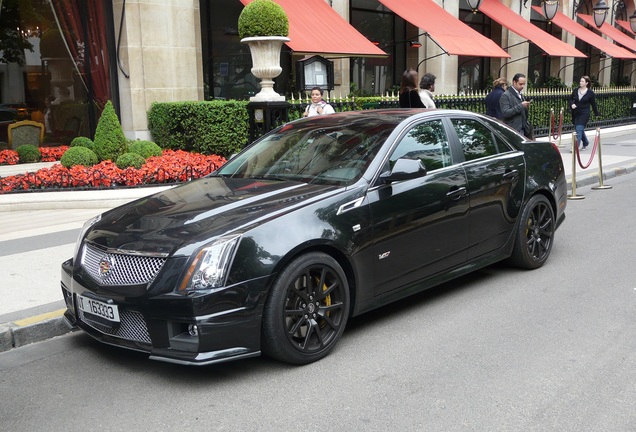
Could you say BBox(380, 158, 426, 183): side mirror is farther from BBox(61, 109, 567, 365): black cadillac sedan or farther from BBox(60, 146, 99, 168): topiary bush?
BBox(60, 146, 99, 168): topiary bush

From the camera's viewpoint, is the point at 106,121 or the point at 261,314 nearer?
the point at 261,314

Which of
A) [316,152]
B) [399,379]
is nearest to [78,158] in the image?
[316,152]

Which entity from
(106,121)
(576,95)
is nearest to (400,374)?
(106,121)

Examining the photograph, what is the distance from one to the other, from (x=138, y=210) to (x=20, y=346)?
138 centimetres

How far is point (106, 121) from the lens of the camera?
11.9 m

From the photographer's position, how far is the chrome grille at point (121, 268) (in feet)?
13.6

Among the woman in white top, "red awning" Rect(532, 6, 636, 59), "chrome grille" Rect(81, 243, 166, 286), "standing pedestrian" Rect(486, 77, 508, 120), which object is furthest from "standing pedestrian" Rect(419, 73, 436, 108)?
"red awning" Rect(532, 6, 636, 59)

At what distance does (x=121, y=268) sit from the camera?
14.1ft

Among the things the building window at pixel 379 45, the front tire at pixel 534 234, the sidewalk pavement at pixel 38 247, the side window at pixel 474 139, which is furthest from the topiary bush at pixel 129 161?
the building window at pixel 379 45

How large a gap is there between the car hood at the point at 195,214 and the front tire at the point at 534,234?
2.46 metres

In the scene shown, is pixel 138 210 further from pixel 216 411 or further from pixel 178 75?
pixel 178 75

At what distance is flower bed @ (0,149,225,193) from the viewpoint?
34.7 feet

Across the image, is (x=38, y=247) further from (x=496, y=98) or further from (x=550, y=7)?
(x=550, y=7)

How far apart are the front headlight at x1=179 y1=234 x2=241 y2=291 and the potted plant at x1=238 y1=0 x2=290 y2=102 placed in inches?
333
